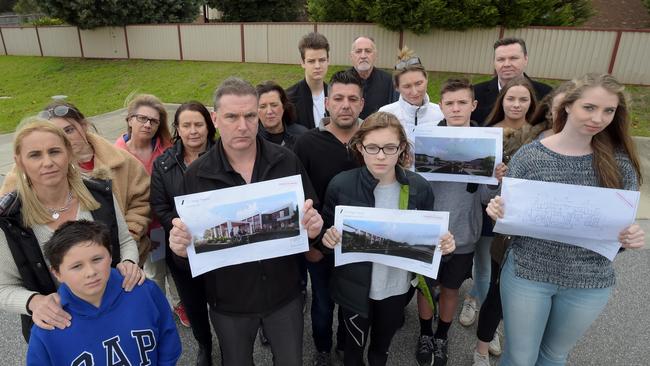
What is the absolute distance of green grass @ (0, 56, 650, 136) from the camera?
526 inches

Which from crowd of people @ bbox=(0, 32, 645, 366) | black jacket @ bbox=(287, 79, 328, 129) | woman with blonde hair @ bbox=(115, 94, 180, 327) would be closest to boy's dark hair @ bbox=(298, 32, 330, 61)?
black jacket @ bbox=(287, 79, 328, 129)

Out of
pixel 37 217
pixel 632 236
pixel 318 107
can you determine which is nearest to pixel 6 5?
pixel 318 107

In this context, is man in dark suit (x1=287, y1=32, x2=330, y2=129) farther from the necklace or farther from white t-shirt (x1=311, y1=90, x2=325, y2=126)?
the necklace

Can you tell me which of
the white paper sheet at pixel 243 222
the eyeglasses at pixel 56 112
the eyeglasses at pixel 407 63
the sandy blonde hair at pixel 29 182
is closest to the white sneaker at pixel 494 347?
the white paper sheet at pixel 243 222

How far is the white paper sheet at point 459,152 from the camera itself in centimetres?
264

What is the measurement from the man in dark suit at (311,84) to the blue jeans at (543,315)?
8.18 feet

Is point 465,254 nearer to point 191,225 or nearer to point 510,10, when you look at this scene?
point 191,225

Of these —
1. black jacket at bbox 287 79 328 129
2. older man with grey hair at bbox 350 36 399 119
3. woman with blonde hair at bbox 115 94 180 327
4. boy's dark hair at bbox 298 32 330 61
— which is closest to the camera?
woman with blonde hair at bbox 115 94 180 327

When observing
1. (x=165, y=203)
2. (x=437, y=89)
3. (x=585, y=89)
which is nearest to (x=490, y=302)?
(x=585, y=89)

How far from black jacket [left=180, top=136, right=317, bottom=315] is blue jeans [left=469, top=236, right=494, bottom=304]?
193 centimetres

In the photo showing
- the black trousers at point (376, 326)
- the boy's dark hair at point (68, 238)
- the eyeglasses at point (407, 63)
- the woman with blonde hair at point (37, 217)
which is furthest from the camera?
the eyeglasses at point (407, 63)

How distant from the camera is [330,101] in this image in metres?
2.86

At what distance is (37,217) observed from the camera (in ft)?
6.85

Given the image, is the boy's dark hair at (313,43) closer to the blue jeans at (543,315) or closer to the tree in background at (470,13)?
the blue jeans at (543,315)
